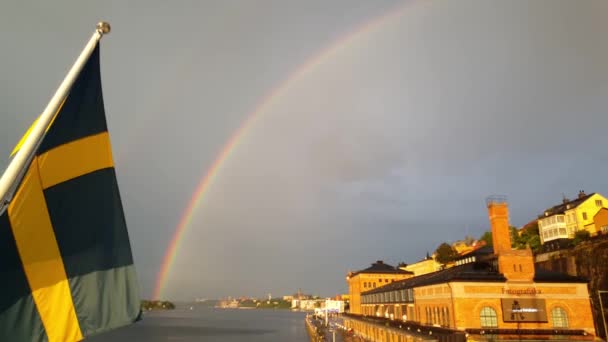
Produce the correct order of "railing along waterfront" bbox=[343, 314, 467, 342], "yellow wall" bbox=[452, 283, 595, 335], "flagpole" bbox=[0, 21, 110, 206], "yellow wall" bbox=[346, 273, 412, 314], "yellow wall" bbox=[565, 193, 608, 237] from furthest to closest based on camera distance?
"yellow wall" bbox=[346, 273, 412, 314], "yellow wall" bbox=[565, 193, 608, 237], "yellow wall" bbox=[452, 283, 595, 335], "railing along waterfront" bbox=[343, 314, 467, 342], "flagpole" bbox=[0, 21, 110, 206]

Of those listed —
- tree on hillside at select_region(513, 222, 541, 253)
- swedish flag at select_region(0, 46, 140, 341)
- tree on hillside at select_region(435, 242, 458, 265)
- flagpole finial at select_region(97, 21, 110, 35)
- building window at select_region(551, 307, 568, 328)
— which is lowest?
building window at select_region(551, 307, 568, 328)

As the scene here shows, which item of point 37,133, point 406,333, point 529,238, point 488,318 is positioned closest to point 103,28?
point 37,133

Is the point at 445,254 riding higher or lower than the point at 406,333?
higher

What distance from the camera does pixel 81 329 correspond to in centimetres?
727

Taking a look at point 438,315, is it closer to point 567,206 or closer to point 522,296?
point 522,296

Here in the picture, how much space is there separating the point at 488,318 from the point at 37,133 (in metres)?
42.6

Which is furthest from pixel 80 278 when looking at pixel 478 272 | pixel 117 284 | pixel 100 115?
pixel 478 272

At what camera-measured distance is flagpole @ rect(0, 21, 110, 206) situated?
20.9ft

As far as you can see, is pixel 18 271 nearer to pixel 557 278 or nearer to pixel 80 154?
pixel 80 154

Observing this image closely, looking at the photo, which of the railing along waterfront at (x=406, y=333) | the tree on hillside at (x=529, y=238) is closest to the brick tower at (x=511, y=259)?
the railing along waterfront at (x=406, y=333)

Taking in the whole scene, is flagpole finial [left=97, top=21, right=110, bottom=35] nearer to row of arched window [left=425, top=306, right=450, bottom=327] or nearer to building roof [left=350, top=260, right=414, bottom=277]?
row of arched window [left=425, top=306, right=450, bottom=327]

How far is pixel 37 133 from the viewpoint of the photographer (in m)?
6.59

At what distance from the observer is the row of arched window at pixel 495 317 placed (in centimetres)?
4109

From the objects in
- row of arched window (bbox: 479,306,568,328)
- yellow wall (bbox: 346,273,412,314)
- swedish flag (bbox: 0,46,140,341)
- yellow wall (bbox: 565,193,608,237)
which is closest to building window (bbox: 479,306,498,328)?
row of arched window (bbox: 479,306,568,328)
